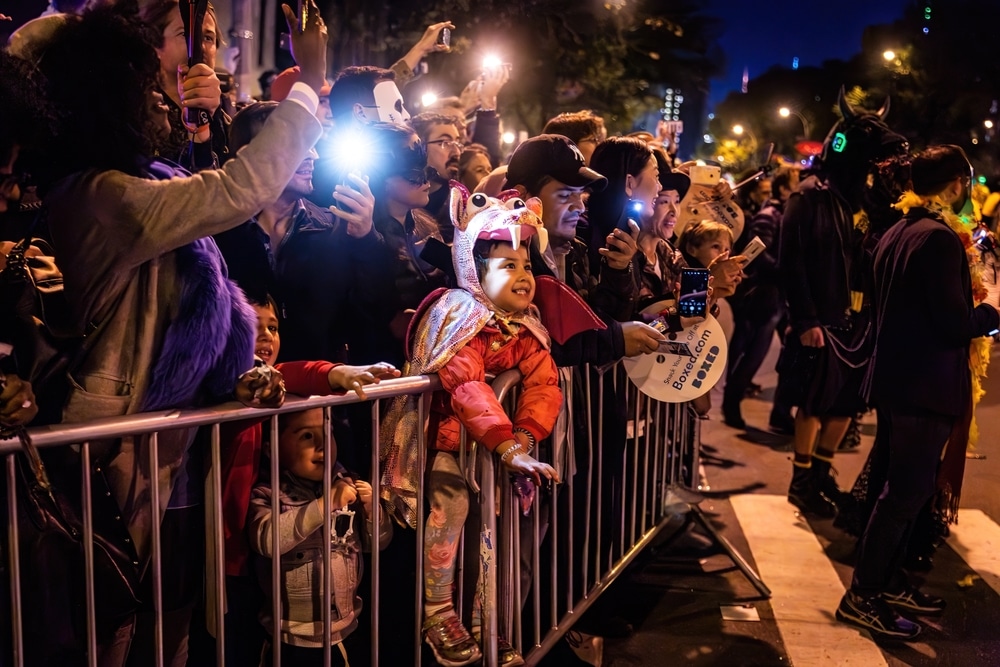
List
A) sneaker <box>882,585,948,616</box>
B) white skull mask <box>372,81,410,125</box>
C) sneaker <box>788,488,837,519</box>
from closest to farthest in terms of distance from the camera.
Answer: white skull mask <box>372,81,410,125</box> < sneaker <box>882,585,948,616</box> < sneaker <box>788,488,837,519</box>

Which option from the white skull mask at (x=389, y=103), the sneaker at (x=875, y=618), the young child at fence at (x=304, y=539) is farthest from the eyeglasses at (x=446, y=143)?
the sneaker at (x=875, y=618)

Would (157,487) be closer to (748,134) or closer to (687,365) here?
(687,365)

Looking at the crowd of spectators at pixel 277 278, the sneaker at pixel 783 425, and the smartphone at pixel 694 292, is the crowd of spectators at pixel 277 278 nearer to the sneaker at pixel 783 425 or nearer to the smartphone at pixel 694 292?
the smartphone at pixel 694 292

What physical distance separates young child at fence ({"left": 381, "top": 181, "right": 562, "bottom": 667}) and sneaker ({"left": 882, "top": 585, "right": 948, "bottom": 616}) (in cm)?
244

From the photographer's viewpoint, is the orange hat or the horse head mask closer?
the orange hat

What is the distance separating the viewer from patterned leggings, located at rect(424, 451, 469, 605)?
3.03 m

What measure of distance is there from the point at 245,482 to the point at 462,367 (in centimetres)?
80

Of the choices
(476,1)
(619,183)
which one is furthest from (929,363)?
(476,1)

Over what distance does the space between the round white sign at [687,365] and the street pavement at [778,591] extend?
117 cm

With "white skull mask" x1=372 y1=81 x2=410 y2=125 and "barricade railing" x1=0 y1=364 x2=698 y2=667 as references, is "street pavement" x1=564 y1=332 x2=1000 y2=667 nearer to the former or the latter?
"barricade railing" x1=0 y1=364 x2=698 y2=667

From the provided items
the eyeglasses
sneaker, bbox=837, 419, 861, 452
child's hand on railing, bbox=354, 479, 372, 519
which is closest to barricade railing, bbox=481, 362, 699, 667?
child's hand on railing, bbox=354, 479, 372, 519

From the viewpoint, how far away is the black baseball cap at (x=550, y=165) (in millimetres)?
3648

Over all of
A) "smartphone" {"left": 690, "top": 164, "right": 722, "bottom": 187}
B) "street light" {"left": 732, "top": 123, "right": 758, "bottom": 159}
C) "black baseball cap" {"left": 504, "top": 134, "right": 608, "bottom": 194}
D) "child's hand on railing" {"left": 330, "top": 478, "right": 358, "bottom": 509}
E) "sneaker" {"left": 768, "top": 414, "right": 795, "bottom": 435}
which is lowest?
"sneaker" {"left": 768, "top": 414, "right": 795, "bottom": 435}

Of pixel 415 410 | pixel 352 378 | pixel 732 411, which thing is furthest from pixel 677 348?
pixel 732 411
